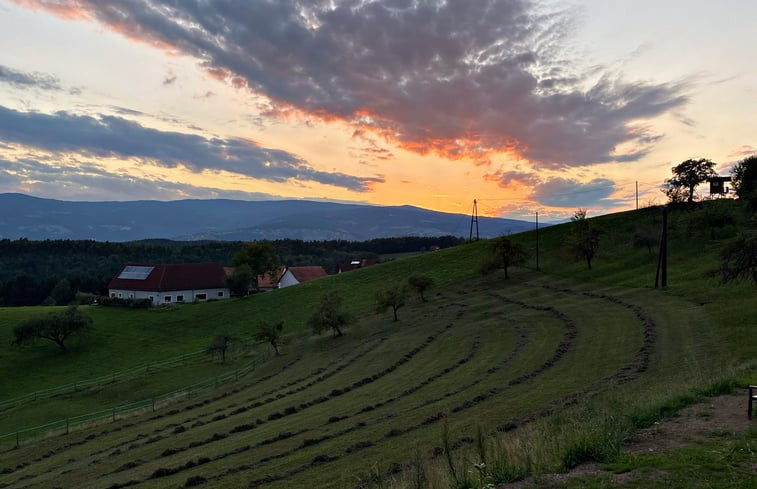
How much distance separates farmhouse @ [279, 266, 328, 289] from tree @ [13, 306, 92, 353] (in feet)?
221

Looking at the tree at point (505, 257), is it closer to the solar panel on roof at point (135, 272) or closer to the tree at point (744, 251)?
the tree at point (744, 251)

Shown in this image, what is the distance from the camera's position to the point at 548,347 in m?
36.9

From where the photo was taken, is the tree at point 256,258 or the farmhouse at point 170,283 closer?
the tree at point 256,258

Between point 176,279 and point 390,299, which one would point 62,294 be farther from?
point 390,299

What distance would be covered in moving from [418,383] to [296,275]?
346ft

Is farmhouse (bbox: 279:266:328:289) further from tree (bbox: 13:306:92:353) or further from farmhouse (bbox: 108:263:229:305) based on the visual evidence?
tree (bbox: 13:306:92:353)

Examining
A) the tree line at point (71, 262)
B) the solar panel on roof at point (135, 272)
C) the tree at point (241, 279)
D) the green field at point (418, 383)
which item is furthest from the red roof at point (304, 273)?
the green field at point (418, 383)

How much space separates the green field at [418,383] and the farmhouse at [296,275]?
54267 millimetres

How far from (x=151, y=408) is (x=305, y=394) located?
15.4 metres

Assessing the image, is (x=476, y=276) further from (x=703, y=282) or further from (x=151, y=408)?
(x=151, y=408)

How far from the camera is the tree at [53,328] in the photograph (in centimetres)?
6569

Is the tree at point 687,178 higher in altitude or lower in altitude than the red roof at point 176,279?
higher

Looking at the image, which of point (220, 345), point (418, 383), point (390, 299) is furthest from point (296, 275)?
point (418, 383)

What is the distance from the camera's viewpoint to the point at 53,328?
217 ft
